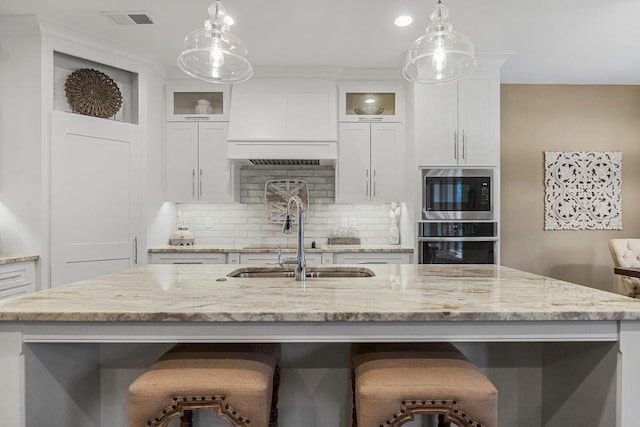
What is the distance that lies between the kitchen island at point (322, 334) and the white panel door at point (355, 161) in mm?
2177

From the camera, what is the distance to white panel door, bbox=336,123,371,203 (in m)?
3.80

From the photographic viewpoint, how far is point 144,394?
43.0 inches

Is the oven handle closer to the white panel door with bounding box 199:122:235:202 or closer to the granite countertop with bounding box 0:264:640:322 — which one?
the granite countertop with bounding box 0:264:640:322

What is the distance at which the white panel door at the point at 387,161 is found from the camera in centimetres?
380

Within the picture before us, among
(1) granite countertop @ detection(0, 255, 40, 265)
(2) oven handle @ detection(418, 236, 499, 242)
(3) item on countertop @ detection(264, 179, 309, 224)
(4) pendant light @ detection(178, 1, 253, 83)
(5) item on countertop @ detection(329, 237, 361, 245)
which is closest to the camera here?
(4) pendant light @ detection(178, 1, 253, 83)

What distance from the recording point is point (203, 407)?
1.12 meters

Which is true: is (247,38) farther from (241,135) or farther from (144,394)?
(144,394)

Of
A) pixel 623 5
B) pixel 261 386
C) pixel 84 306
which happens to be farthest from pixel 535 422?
pixel 623 5

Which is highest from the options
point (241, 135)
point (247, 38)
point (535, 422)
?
point (247, 38)

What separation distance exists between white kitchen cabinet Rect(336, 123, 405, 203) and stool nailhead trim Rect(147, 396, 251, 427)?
2.88m

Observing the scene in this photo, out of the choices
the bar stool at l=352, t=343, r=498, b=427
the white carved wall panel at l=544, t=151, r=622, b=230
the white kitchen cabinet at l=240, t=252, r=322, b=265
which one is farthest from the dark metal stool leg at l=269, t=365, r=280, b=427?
the white carved wall panel at l=544, t=151, r=622, b=230

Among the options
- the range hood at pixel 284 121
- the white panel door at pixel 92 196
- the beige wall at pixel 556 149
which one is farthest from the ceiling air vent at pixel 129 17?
the beige wall at pixel 556 149

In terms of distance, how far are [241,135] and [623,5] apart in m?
3.15

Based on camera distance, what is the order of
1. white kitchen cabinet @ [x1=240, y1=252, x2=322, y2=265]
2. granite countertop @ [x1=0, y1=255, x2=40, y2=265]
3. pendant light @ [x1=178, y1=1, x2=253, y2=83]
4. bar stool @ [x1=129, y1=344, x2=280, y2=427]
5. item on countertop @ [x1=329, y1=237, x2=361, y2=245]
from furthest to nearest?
item on countertop @ [x1=329, y1=237, x2=361, y2=245]
white kitchen cabinet @ [x1=240, y1=252, x2=322, y2=265]
granite countertop @ [x1=0, y1=255, x2=40, y2=265]
pendant light @ [x1=178, y1=1, x2=253, y2=83]
bar stool @ [x1=129, y1=344, x2=280, y2=427]
